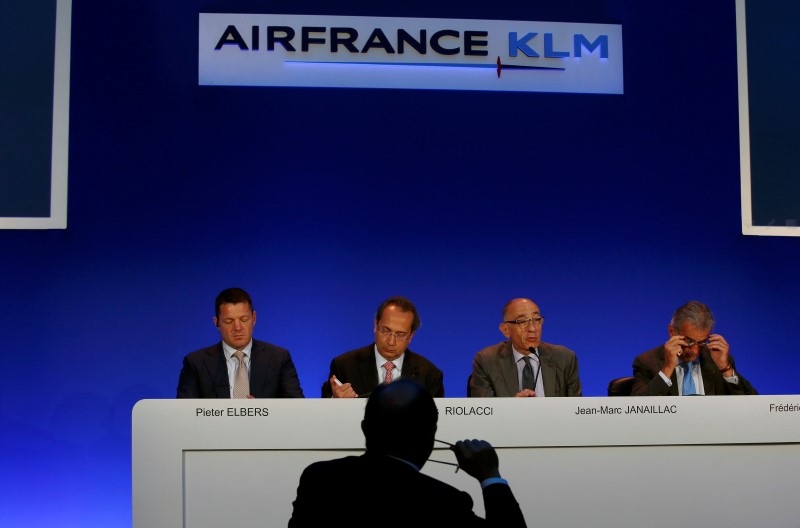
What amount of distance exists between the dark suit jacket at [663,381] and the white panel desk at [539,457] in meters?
0.80

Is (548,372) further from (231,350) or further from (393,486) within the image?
(393,486)

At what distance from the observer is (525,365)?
425 centimetres

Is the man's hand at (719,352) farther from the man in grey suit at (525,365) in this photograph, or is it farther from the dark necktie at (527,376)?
the dark necktie at (527,376)

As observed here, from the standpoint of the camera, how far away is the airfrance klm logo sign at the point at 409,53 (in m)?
5.34

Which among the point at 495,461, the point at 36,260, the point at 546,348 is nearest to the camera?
the point at 495,461

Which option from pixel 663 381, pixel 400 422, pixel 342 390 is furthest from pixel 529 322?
pixel 400 422

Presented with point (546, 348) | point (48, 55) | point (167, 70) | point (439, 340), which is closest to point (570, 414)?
point (546, 348)

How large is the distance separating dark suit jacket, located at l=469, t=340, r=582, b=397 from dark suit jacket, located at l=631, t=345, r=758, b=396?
331 mm

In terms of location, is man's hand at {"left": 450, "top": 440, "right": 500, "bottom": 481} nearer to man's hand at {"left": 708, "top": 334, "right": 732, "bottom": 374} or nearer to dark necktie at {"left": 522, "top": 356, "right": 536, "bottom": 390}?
dark necktie at {"left": 522, "top": 356, "right": 536, "bottom": 390}

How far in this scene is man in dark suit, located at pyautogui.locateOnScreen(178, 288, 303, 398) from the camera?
4172mm

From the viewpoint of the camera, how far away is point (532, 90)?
216 inches

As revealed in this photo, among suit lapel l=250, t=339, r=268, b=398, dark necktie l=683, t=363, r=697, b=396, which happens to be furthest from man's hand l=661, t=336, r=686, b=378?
suit lapel l=250, t=339, r=268, b=398

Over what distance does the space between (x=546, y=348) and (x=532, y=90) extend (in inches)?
71.6

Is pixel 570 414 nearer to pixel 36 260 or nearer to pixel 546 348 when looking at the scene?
pixel 546 348
